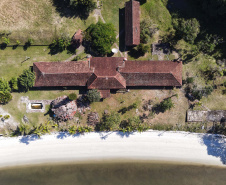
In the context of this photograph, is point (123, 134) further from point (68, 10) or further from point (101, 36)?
point (68, 10)

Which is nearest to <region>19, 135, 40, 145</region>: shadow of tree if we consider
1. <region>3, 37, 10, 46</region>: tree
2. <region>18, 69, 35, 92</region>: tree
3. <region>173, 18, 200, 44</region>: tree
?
<region>18, 69, 35, 92</region>: tree

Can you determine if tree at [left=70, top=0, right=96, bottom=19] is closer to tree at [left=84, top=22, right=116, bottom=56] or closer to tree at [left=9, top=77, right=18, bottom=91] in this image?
tree at [left=84, top=22, right=116, bottom=56]

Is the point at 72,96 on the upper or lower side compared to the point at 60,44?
lower

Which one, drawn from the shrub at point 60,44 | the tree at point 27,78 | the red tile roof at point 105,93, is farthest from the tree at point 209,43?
the tree at point 27,78

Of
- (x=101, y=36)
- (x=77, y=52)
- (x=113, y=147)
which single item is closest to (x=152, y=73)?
(x=101, y=36)

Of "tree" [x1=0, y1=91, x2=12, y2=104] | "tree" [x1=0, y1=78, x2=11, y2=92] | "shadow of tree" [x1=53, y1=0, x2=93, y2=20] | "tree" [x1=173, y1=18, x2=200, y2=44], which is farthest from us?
"shadow of tree" [x1=53, y1=0, x2=93, y2=20]

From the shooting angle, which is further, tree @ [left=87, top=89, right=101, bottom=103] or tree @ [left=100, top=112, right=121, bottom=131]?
tree @ [left=100, top=112, right=121, bottom=131]

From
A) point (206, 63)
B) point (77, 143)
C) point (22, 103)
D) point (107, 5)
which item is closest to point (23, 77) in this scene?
point (22, 103)
